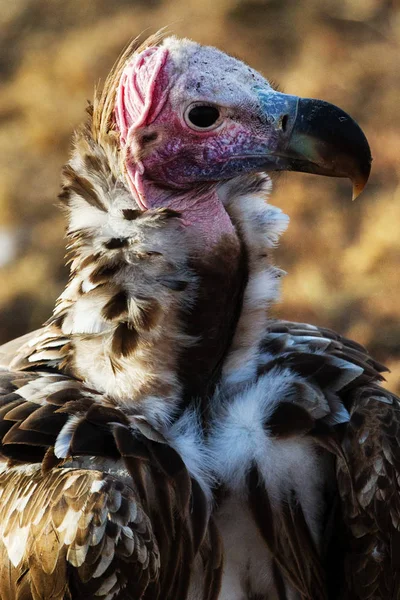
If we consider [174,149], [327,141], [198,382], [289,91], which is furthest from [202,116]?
[289,91]

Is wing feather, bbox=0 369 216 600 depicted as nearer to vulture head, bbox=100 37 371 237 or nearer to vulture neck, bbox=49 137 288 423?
vulture neck, bbox=49 137 288 423

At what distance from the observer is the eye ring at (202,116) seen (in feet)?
9.68

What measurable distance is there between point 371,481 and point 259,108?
42.4 inches

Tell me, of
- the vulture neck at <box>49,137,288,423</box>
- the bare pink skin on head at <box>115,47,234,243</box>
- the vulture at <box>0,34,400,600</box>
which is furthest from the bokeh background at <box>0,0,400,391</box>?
the bare pink skin on head at <box>115,47,234,243</box>

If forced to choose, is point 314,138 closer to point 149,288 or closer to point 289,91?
point 149,288

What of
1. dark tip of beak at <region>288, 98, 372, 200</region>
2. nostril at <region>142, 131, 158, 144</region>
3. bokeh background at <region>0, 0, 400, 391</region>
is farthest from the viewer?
bokeh background at <region>0, 0, 400, 391</region>

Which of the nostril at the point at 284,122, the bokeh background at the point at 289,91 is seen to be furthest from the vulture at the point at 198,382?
the bokeh background at the point at 289,91

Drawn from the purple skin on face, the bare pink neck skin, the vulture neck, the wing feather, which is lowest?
the wing feather

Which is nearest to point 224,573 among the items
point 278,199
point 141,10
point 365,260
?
point 365,260

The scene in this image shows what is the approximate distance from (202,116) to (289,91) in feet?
15.8

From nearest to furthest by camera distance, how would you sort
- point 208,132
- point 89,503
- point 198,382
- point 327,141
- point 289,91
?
point 89,503 < point 327,141 < point 208,132 < point 198,382 < point 289,91

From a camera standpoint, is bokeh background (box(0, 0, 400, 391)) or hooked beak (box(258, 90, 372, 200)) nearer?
hooked beak (box(258, 90, 372, 200))

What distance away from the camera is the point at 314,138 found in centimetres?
287

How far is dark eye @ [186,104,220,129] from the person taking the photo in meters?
2.95
